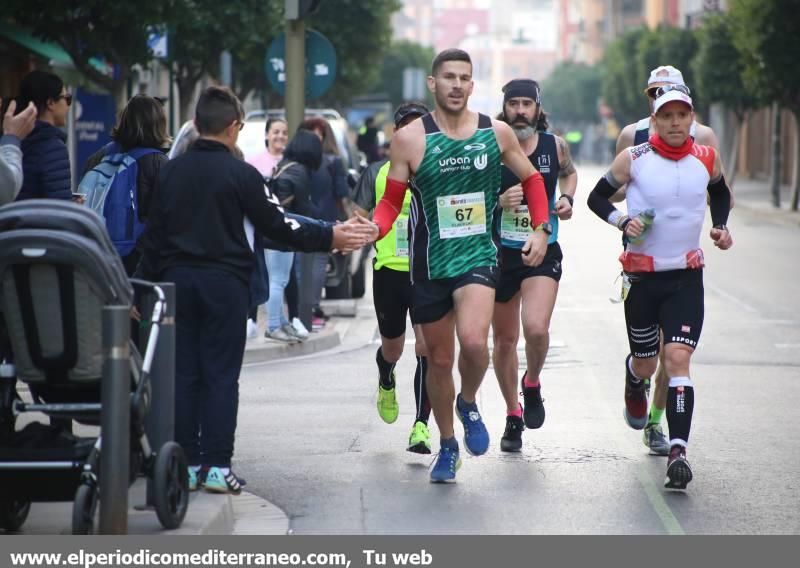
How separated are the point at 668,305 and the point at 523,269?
1.00 m

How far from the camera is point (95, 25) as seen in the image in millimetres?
22906

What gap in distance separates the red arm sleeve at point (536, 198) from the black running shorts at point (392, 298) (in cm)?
127

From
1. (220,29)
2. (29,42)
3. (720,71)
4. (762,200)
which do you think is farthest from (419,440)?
(720,71)

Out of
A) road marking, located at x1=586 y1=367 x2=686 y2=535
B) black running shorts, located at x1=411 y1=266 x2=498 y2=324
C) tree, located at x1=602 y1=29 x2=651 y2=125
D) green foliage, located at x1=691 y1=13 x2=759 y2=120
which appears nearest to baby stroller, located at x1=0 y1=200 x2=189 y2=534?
black running shorts, located at x1=411 y1=266 x2=498 y2=324

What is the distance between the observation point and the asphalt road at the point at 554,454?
7617 millimetres

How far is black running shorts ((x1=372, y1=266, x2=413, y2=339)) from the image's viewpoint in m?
9.59

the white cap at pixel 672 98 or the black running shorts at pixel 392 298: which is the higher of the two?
Result: the white cap at pixel 672 98

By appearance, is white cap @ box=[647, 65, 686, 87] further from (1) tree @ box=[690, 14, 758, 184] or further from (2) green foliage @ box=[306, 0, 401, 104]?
(1) tree @ box=[690, 14, 758, 184]

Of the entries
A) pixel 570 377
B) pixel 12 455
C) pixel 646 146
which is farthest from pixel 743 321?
pixel 12 455

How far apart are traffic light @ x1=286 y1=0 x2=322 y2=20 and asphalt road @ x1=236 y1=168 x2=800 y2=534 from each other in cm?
289

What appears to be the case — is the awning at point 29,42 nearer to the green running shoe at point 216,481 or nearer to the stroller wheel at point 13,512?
the green running shoe at point 216,481

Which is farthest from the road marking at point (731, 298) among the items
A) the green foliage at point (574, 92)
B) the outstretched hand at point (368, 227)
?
the green foliage at point (574, 92)

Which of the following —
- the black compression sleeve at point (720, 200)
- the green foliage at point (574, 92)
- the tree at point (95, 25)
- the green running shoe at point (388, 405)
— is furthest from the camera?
the green foliage at point (574, 92)

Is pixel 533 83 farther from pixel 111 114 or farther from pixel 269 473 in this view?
pixel 111 114
